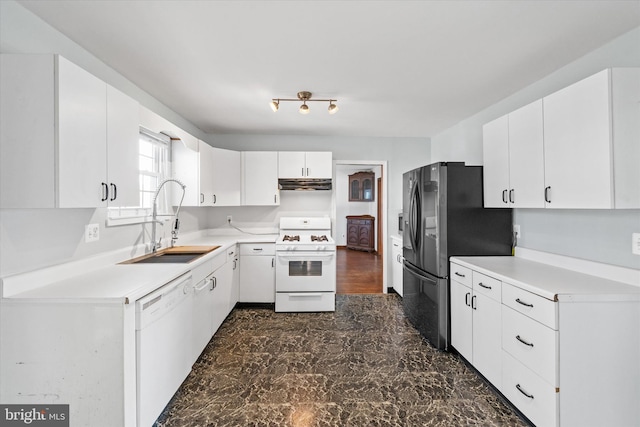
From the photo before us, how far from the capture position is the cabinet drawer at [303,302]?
3.58 meters

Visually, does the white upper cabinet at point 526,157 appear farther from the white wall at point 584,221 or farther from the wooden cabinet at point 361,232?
the wooden cabinet at point 361,232

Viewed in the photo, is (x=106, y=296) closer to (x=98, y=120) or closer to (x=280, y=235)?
(x=98, y=120)

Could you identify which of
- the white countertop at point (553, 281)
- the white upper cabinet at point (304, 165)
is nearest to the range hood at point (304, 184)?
the white upper cabinet at point (304, 165)

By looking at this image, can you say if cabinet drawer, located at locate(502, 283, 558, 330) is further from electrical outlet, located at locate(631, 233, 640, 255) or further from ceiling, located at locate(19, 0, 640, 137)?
Result: ceiling, located at locate(19, 0, 640, 137)

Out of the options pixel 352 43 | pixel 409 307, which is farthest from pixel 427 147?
pixel 352 43

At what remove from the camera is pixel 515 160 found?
7.27ft

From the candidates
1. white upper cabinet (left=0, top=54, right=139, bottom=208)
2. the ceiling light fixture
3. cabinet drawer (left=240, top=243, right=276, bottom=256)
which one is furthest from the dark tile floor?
the ceiling light fixture

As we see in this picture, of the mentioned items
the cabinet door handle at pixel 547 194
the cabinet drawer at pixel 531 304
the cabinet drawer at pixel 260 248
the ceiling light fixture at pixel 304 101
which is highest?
the ceiling light fixture at pixel 304 101

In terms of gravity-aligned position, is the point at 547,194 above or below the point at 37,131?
below

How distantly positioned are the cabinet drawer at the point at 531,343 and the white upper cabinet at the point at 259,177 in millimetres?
3054

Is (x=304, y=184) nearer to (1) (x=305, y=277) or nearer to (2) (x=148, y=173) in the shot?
(1) (x=305, y=277)

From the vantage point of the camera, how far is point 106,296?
55.9 inches

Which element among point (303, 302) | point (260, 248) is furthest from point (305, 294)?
point (260, 248)

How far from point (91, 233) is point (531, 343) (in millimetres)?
2994
